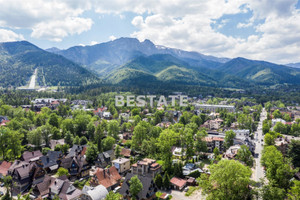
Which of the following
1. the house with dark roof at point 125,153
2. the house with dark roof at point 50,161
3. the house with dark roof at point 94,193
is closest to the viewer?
the house with dark roof at point 94,193

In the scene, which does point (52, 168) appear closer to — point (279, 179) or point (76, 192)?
point (76, 192)

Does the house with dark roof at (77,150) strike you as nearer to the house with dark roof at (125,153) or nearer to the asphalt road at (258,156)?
the house with dark roof at (125,153)

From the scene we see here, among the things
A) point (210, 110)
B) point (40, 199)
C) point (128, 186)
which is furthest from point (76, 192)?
point (210, 110)

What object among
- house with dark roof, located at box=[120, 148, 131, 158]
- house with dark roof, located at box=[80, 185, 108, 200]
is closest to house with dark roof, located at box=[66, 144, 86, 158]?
house with dark roof, located at box=[120, 148, 131, 158]

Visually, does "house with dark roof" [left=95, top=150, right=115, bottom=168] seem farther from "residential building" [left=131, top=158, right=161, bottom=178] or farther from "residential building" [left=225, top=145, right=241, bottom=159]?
"residential building" [left=225, top=145, right=241, bottom=159]

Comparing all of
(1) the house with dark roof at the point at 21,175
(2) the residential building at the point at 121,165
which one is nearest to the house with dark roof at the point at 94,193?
(2) the residential building at the point at 121,165

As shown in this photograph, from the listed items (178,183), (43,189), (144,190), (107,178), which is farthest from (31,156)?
(178,183)

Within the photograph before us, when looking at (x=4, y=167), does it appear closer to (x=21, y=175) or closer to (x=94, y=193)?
(x=21, y=175)
